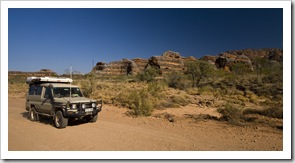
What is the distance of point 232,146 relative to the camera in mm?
6316

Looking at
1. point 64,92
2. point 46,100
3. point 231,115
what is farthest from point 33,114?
point 231,115

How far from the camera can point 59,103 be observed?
8297mm

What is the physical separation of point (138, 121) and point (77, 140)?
3788 mm

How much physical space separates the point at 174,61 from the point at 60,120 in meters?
110

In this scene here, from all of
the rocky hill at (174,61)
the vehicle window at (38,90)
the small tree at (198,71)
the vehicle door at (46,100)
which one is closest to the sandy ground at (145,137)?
the vehicle door at (46,100)

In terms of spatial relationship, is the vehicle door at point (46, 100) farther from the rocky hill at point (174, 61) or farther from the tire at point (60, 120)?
the rocky hill at point (174, 61)

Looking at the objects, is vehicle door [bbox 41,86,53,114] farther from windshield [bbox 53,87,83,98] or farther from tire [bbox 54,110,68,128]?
tire [bbox 54,110,68,128]

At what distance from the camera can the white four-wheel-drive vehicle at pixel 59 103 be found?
8156mm

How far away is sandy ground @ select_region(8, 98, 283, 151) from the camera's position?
6043mm

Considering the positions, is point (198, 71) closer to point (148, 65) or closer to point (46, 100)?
point (46, 100)

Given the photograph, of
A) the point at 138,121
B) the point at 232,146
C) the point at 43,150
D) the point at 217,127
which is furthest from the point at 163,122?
the point at 43,150

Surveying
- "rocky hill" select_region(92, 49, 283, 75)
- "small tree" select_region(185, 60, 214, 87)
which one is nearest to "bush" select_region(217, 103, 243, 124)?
"small tree" select_region(185, 60, 214, 87)

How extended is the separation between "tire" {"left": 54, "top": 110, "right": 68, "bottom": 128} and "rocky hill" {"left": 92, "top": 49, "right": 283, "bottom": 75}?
92061mm

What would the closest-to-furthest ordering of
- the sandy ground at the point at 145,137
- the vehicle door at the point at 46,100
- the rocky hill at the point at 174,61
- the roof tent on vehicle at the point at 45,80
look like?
1. the sandy ground at the point at 145,137
2. the vehicle door at the point at 46,100
3. the roof tent on vehicle at the point at 45,80
4. the rocky hill at the point at 174,61
